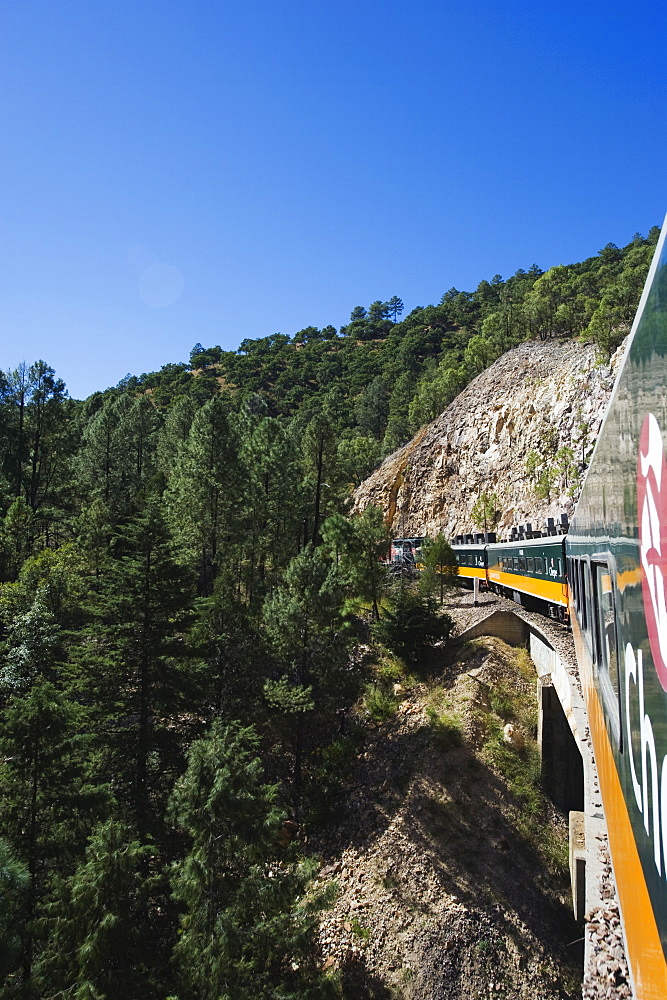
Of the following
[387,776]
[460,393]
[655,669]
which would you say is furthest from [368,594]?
[460,393]

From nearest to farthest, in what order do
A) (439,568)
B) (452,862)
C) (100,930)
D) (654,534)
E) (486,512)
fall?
1. (654,534)
2. (100,930)
3. (452,862)
4. (439,568)
5. (486,512)

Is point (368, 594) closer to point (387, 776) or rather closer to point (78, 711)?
point (387, 776)

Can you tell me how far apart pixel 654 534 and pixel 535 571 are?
20087mm

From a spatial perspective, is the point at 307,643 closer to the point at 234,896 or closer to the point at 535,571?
the point at 535,571

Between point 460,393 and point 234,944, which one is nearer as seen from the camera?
point 234,944

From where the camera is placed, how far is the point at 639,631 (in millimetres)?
2516

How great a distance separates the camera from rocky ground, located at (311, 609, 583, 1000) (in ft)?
47.6

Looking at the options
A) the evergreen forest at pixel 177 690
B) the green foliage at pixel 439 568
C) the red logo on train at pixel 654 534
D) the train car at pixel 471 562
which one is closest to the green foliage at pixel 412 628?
the evergreen forest at pixel 177 690

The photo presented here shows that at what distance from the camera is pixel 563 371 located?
1927 inches

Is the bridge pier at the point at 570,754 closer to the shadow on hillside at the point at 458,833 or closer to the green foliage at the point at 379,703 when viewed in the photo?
the shadow on hillside at the point at 458,833

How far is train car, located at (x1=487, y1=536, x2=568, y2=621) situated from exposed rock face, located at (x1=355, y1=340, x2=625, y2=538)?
1189cm

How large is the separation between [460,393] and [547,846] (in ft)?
171

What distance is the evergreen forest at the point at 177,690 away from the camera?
37.5ft

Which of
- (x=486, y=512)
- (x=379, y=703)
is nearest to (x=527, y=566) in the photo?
(x=379, y=703)
